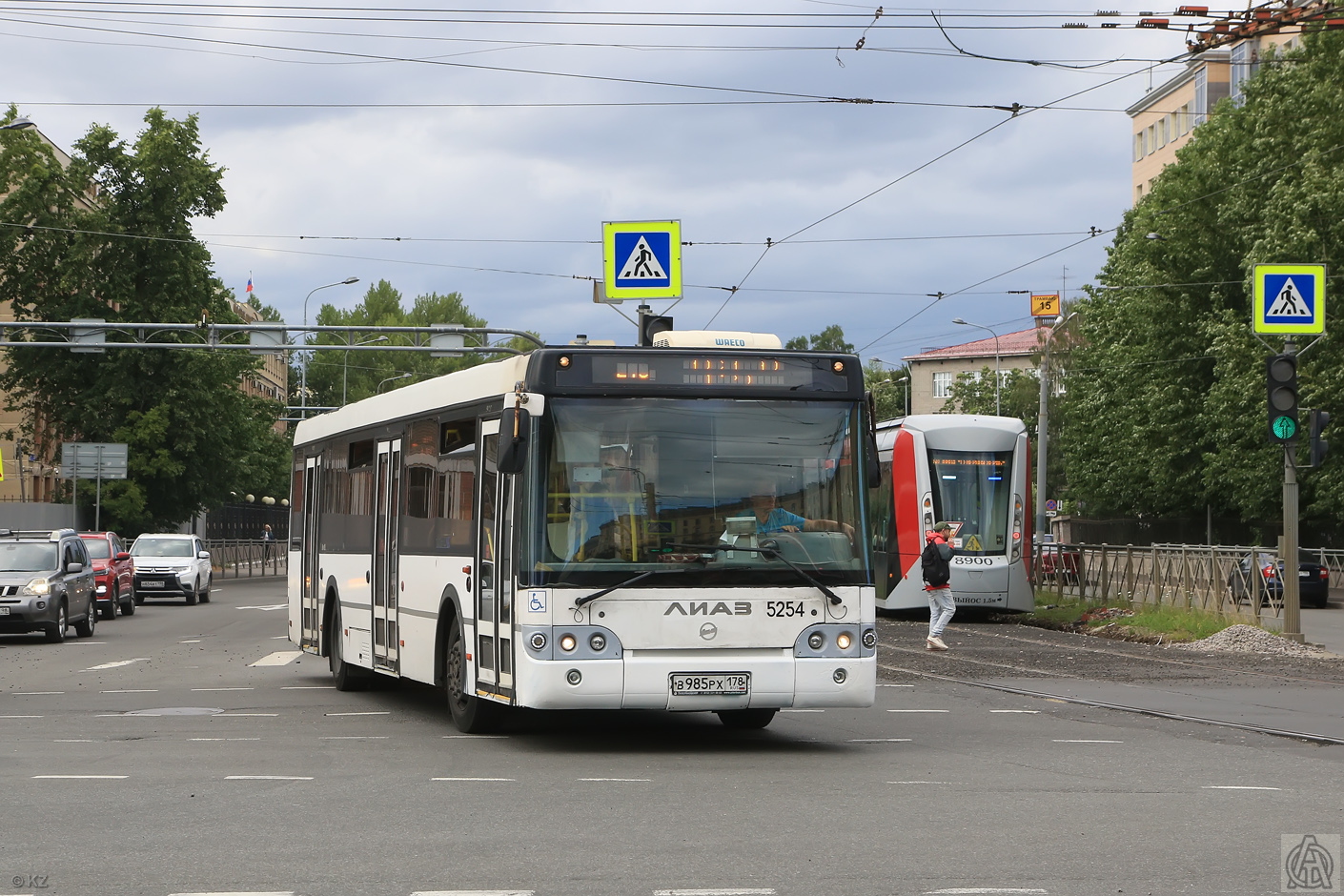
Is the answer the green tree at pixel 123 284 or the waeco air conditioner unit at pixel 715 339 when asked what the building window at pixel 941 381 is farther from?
the waeco air conditioner unit at pixel 715 339

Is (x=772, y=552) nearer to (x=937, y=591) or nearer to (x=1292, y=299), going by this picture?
(x=937, y=591)

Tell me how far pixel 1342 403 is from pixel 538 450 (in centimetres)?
3462

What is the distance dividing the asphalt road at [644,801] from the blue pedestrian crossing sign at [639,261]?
32.0 feet

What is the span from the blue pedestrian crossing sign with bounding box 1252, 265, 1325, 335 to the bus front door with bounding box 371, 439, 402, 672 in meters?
13.1

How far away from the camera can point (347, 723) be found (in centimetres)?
1435

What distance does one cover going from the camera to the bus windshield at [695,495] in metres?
12.0

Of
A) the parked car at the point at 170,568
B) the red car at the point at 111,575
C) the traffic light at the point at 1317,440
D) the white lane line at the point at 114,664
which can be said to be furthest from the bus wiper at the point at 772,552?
the parked car at the point at 170,568

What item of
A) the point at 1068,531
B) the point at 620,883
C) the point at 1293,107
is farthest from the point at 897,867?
the point at 1068,531

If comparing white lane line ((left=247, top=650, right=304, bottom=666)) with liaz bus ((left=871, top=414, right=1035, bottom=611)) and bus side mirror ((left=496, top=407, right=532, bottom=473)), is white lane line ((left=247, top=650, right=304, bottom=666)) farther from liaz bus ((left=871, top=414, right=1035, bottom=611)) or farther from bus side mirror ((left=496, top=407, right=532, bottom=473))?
bus side mirror ((left=496, top=407, right=532, bottom=473))

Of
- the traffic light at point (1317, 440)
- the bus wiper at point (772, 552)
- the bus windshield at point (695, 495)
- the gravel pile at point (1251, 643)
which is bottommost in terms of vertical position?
the gravel pile at point (1251, 643)

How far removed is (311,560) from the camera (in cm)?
1912

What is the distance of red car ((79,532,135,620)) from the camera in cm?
3669

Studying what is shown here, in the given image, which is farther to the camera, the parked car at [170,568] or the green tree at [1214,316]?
the parked car at [170,568]

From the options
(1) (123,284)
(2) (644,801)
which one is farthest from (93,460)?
(2) (644,801)
